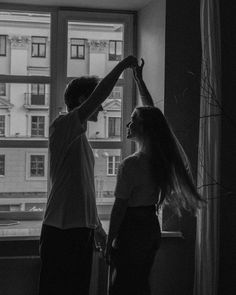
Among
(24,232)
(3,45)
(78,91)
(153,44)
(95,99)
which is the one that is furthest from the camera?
(3,45)

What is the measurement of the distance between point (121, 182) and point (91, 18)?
179 centimetres

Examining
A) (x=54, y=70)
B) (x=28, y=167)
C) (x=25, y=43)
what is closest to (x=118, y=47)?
(x=54, y=70)

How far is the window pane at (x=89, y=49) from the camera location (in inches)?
147

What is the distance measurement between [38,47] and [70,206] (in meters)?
1.77

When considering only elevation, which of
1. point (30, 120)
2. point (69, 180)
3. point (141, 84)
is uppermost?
point (141, 84)

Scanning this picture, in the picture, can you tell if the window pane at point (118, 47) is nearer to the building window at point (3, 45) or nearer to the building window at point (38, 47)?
the building window at point (38, 47)

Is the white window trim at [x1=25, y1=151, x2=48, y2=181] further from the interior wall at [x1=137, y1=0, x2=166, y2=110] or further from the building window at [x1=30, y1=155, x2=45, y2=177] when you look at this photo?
the interior wall at [x1=137, y1=0, x2=166, y2=110]

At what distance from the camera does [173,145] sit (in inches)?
93.1

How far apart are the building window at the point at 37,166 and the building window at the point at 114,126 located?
0.51m

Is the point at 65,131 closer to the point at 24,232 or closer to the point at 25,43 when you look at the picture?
the point at 24,232

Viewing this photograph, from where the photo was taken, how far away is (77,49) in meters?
3.73

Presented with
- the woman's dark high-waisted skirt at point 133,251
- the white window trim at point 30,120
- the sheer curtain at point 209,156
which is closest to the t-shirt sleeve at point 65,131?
the woman's dark high-waisted skirt at point 133,251

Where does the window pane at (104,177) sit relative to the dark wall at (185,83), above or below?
below

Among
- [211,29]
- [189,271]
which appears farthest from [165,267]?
[211,29]
